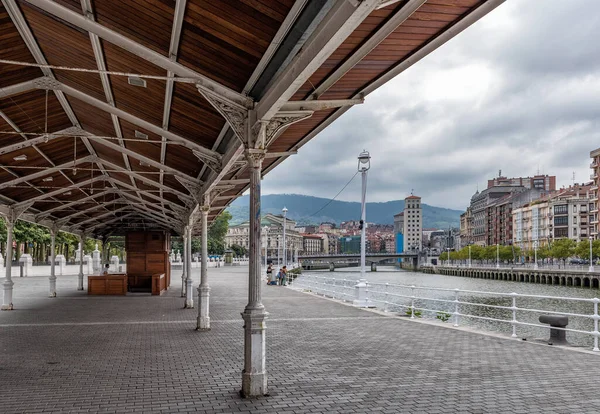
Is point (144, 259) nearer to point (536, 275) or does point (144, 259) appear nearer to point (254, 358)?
point (254, 358)

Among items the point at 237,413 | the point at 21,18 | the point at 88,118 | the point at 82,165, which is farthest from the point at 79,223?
the point at 237,413

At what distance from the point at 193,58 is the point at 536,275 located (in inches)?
3383

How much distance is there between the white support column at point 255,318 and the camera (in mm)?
8161

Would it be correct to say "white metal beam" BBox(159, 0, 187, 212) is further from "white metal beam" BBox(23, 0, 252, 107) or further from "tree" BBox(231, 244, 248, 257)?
"tree" BBox(231, 244, 248, 257)

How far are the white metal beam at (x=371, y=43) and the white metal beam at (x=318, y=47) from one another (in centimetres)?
56

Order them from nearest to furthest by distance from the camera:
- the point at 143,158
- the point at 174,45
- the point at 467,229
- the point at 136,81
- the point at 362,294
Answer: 1. the point at 174,45
2. the point at 136,81
3. the point at 143,158
4. the point at 362,294
5. the point at 467,229

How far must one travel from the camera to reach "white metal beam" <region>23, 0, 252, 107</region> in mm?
7219

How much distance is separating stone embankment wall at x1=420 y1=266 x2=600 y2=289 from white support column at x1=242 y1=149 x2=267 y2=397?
68194 millimetres

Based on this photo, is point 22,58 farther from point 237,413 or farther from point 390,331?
point 390,331

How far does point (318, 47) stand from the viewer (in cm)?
548

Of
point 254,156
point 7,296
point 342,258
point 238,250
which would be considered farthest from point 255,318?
point 238,250

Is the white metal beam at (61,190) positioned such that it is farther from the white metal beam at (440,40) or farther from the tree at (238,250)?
the tree at (238,250)

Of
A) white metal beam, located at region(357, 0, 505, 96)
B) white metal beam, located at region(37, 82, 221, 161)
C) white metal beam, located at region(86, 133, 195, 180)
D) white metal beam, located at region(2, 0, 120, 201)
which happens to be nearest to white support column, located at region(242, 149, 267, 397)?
white metal beam, located at region(357, 0, 505, 96)

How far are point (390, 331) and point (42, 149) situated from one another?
1099cm
